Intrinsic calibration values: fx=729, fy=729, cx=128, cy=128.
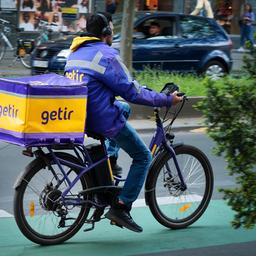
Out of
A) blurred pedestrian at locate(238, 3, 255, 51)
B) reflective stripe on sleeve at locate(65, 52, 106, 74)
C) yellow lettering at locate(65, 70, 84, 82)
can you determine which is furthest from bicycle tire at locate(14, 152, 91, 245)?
blurred pedestrian at locate(238, 3, 255, 51)

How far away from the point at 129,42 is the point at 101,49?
7871mm

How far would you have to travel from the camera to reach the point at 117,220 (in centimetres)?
566

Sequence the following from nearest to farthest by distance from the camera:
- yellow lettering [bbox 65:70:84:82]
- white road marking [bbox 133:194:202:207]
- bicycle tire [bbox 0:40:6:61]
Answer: yellow lettering [bbox 65:70:84:82] → white road marking [bbox 133:194:202:207] → bicycle tire [bbox 0:40:6:61]

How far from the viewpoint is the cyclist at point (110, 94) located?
535 cm

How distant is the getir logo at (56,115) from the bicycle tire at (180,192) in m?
0.99

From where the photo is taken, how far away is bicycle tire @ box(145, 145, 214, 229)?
233 inches

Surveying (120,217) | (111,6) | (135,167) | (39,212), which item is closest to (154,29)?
(111,6)

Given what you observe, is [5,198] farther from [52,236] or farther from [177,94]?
[177,94]

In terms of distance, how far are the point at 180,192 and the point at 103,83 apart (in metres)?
1.33

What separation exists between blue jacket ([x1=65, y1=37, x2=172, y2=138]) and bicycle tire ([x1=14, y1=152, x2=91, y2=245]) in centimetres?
37

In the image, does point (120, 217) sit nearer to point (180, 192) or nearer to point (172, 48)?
point (180, 192)

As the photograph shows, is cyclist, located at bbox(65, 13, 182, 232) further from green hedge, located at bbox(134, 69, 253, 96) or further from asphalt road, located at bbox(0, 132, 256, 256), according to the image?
green hedge, located at bbox(134, 69, 253, 96)

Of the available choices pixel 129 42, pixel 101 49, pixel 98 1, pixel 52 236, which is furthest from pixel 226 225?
pixel 98 1

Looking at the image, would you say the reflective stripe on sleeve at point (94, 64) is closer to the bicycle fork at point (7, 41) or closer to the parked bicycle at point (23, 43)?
the parked bicycle at point (23, 43)
